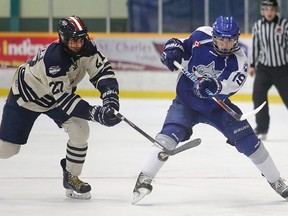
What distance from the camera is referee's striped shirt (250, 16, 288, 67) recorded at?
23.6 ft

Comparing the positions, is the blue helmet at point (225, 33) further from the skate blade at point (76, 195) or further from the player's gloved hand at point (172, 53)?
the skate blade at point (76, 195)

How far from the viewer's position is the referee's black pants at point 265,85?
6.99 meters

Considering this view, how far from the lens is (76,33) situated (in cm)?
409

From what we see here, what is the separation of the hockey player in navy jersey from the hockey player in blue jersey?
0.29m

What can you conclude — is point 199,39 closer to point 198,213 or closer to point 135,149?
point 198,213

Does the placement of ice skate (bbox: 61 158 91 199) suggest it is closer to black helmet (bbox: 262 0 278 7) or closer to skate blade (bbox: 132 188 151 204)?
skate blade (bbox: 132 188 151 204)

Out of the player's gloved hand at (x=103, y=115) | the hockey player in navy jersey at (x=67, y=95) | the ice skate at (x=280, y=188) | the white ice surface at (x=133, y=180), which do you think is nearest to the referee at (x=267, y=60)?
the white ice surface at (x=133, y=180)

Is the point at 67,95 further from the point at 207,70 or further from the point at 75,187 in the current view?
the point at 207,70

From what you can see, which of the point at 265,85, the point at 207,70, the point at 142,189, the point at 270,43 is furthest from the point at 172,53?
the point at 270,43

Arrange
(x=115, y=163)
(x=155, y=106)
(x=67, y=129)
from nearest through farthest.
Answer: (x=67, y=129)
(x=115, y=163)
(x=155, y=106)

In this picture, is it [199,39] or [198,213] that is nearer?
[198,213]

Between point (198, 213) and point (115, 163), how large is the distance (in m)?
1.63

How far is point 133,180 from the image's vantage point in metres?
5.02

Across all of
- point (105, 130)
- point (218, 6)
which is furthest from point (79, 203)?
point (218, 6)
